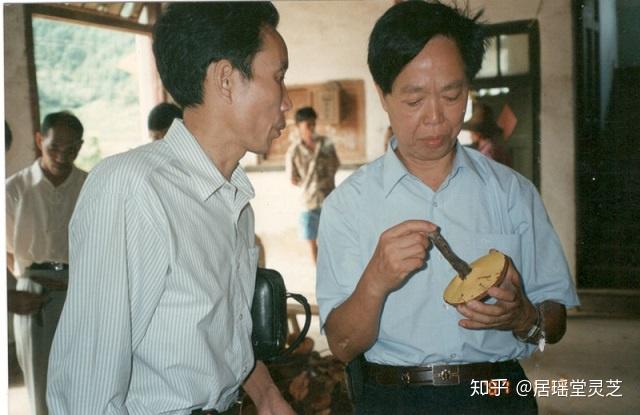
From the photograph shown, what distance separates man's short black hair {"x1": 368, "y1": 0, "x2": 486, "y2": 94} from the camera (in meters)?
0.67

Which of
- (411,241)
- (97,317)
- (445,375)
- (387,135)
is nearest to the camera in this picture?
(97,317)

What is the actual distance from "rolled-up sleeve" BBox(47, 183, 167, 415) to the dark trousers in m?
0.33

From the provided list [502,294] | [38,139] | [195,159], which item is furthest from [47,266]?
[502,294]

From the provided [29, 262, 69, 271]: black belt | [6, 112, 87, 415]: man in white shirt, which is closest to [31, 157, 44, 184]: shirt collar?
[6, 112, 87, 415]: man in white shirt

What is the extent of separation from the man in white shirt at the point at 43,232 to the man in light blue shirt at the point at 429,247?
0.43 metres

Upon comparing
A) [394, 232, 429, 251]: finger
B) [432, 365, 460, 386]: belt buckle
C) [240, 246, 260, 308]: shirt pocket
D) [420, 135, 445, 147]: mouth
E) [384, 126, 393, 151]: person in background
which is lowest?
[432, 365, 460, 386]: belt buckle

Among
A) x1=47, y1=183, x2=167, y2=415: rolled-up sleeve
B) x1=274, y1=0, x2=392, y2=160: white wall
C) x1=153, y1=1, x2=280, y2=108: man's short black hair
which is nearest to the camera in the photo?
x1=47, y1=183, x2=167, y2=415: rolled-up sleeve

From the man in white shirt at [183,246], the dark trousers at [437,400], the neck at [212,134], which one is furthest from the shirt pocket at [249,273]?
the dark trousers at [437,400]

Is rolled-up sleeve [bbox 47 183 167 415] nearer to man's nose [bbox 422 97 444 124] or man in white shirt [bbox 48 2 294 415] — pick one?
man in white shirt [bbox 48 2 294 415]

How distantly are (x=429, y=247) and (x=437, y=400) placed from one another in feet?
0.63

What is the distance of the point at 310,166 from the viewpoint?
2.79ft

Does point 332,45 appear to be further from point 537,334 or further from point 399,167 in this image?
point 537,334

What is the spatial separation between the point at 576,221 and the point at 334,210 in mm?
347

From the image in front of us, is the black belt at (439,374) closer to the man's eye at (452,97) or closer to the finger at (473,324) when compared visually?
the finger at (473,324)
